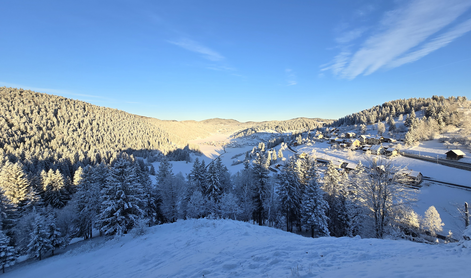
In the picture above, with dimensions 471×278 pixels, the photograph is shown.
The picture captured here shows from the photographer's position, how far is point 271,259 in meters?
6.80

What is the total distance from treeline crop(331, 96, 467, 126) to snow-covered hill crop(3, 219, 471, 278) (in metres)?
103

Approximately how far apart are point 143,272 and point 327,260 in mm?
7498

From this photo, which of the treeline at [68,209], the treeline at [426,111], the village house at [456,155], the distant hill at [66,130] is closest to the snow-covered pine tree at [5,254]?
the treeline at [68,209]

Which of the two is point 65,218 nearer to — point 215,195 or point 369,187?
point 215,195

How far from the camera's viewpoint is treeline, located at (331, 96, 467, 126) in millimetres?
76375

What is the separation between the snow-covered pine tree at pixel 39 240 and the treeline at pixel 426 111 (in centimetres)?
11802

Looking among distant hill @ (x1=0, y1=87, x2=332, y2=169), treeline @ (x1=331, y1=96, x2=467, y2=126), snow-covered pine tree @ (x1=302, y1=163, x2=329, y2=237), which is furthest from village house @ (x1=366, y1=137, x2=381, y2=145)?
distant hill @ (x1=0, y1=87, x2=332, y2=169)

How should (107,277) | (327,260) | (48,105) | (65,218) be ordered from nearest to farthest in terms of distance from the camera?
(327,260), (107,277), (65,218), (48,105)

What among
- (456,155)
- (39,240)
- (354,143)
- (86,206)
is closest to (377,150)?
(354,143)

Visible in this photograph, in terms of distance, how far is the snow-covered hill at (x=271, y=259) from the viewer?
4953 millimetres

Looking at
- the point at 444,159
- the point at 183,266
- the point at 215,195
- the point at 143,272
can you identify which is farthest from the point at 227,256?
the point at 444,159

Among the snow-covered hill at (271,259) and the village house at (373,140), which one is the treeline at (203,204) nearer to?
the snow-covered hill at (271,259)

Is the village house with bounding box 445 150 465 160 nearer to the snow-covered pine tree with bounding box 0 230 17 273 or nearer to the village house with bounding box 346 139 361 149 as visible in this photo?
the village house with bounding box 346 139 361 149

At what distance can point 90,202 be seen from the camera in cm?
2356
